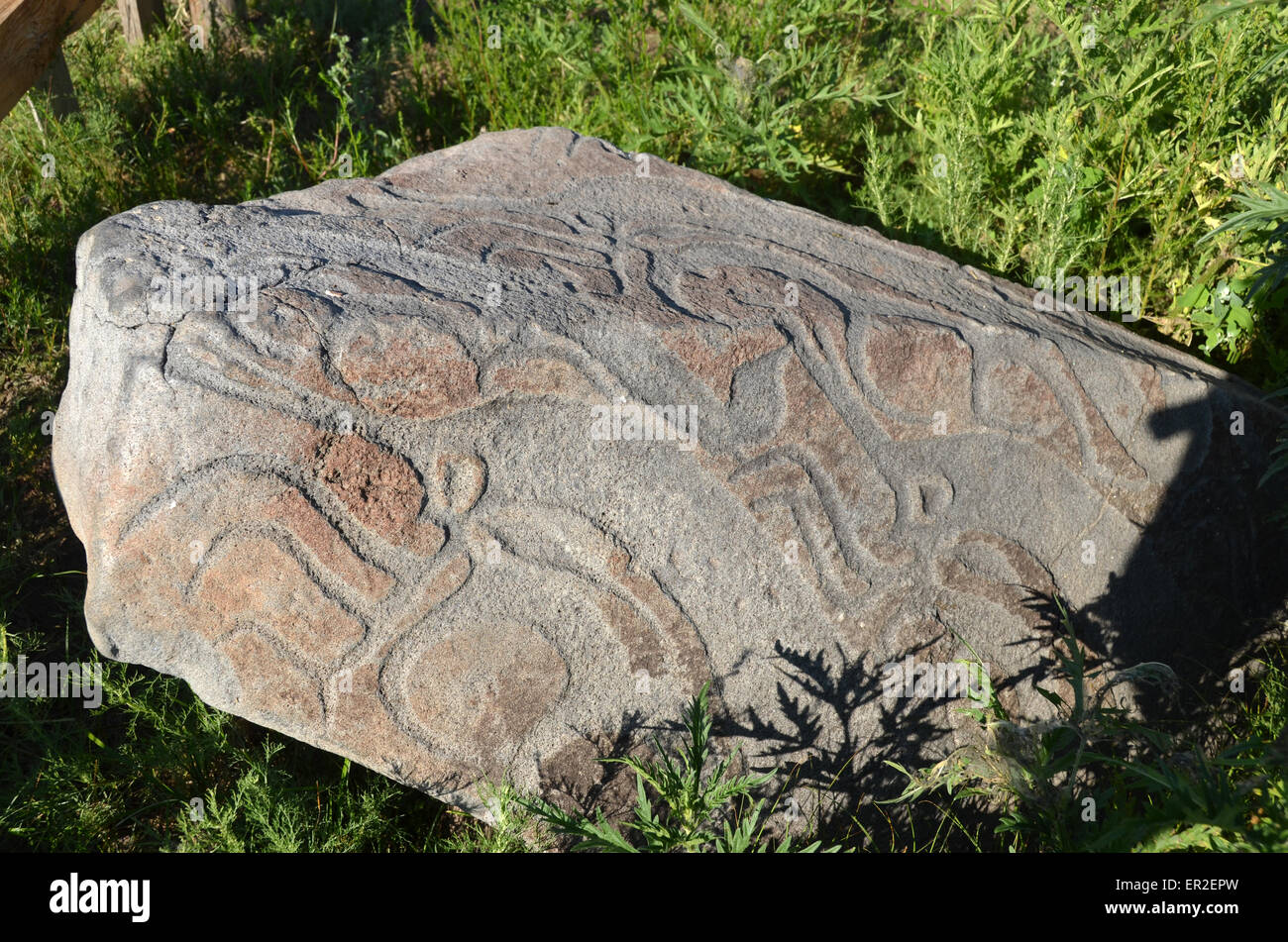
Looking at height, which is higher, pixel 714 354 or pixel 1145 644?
pixel 714 354

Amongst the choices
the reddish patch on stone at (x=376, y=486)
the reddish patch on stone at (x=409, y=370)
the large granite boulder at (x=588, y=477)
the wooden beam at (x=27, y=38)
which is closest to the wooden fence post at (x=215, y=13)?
the wooden beam at (x=27, y=38)

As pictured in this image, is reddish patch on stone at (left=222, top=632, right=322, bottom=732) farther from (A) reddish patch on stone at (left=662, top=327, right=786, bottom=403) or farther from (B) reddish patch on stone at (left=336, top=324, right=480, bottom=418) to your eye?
(A) reddish patch on stone at (left=662, top=327, right=786, bottom=403)

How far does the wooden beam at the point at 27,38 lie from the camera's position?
2.92 metres

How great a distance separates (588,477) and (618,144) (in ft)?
6.71

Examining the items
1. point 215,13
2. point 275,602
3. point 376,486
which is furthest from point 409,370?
point 215,13

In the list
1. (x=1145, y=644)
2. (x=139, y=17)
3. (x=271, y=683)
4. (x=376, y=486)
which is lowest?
(x=1145, y=644)

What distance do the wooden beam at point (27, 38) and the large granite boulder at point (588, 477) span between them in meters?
1.18

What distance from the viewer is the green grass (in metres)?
2.52

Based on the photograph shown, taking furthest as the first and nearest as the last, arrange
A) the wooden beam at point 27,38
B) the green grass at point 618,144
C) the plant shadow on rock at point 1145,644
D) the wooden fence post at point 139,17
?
the wooden fence post at point 139,17 → the wooden beam at point 27,38 → the green grass at point 618,144 → the plant shadow on rock at point 1145,644

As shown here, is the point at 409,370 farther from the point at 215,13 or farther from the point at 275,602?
the point at 215,13

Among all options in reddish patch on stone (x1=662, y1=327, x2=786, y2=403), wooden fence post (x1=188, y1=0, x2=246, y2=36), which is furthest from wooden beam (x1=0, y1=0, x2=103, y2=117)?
reddish patch on stone (x1=662, y1=327, x2=786, y2=403)

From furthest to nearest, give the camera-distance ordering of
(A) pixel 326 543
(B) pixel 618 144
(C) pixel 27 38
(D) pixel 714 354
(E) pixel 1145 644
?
(B) pixel 618 144, (C) pixel 27 38, (E) pixel 1145 644, (D) pixel 714 354, (A) pixel 326 543

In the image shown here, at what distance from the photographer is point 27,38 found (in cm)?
300

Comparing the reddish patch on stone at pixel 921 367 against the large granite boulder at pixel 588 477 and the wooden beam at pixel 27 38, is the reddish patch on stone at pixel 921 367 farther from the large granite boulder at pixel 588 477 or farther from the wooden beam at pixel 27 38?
the wooden beam at pixel 27 38
